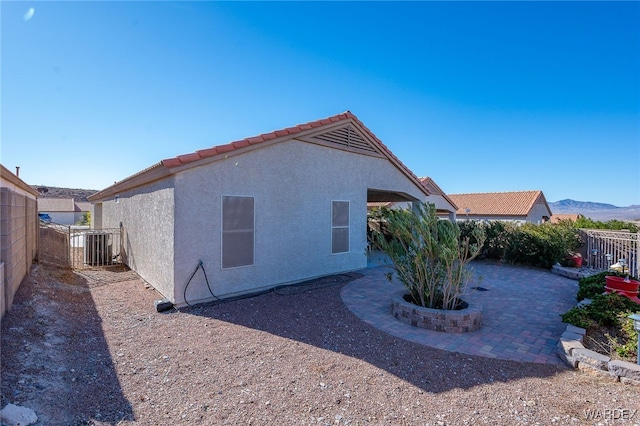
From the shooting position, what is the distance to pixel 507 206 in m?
36.2

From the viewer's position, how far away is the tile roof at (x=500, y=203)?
3479 centimetres

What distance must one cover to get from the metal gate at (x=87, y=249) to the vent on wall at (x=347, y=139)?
9023 millimetres

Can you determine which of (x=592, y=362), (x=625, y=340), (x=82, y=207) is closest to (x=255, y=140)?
(x=592, y=362)

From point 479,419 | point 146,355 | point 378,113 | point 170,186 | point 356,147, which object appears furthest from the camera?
point 378,113

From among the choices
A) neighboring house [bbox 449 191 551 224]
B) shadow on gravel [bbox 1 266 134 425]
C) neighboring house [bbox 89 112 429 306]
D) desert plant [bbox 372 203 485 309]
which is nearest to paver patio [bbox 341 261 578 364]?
desert plant [bbox 372 203 485 309]

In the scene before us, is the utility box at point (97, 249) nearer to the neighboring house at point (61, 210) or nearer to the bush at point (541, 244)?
the bush at point (541, 244)

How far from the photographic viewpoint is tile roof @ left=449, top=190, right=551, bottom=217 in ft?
114

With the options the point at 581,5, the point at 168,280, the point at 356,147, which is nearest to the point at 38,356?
the point at 168,280

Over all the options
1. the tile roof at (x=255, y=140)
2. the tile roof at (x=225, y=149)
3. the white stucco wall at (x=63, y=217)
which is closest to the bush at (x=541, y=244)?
the tile roof at (x=225, y=149)

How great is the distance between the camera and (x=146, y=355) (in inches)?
182

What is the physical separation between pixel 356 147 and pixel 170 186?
21.2 ft

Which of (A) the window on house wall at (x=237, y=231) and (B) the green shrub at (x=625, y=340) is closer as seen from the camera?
(B) the green shrub at (x=625, y=340)

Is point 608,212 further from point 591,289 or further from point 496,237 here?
point 591,289

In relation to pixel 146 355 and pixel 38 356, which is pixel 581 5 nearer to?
pixel 146 355
